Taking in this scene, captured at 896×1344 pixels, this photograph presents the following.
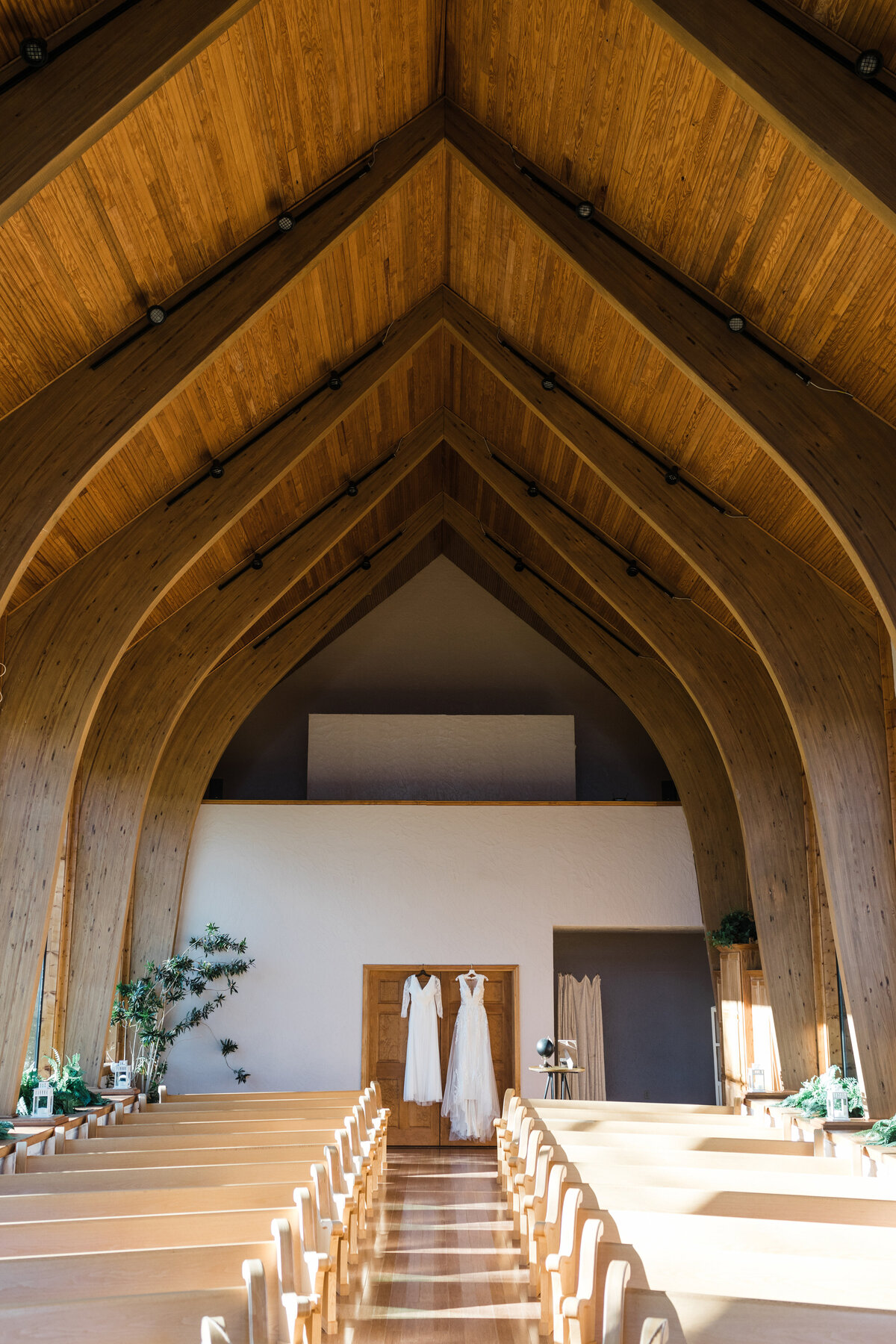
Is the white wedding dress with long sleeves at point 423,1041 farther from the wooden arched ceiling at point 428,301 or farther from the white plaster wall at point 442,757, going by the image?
the wooden arched ceiling at point 428,301

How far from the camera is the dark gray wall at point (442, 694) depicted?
47.9 ft

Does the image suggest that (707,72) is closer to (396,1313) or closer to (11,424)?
(11,424)

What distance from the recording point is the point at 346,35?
612 centimetres

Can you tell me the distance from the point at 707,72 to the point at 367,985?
32.5 ft

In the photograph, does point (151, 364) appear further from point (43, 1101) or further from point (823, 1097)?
point (823, 1097)

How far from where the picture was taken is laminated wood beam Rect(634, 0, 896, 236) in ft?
15.1

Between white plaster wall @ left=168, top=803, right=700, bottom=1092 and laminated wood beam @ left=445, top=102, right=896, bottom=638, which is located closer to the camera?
laminated wood beam @ left=445, top=102, right=896, bottom=638

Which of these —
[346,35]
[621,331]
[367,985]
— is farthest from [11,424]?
[367,985]

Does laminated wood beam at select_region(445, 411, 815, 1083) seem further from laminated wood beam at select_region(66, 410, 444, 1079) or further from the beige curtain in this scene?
the beige curtain

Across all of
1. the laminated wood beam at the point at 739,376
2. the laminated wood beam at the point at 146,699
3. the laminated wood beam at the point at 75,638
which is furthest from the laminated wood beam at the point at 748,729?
the laminated wood beam at the point at 739,376

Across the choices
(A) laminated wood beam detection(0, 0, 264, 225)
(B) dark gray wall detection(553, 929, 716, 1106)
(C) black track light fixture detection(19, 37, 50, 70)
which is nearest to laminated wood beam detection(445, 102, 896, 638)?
(A) laminated wood beam detection(0, 0, 264, 225)

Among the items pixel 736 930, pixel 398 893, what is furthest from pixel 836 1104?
pixel 398 893

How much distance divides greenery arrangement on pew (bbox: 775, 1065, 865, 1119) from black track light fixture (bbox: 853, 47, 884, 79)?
240 inches

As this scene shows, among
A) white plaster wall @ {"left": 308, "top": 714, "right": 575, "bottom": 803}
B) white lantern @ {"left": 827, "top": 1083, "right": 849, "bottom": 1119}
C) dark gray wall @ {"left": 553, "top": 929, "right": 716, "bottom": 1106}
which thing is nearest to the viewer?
white lantern @ {"left": 827, "top": 1083, "right": 849, "bottom": 1119}
